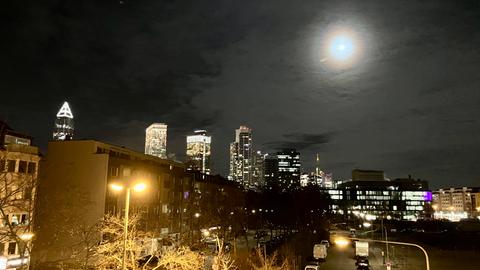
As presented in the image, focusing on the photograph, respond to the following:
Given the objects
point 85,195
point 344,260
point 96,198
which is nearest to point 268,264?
point 85,195

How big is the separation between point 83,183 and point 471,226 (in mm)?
149835

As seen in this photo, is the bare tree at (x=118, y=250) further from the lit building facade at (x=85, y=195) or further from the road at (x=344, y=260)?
the road at (x=344, y=260)

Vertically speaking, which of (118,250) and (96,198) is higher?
(96,198)

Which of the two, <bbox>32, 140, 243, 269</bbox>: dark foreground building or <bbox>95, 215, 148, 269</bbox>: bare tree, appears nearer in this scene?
<bbox>95, 215, 148, 269</bbox>: bare tree

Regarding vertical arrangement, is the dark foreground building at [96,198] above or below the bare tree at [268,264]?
above

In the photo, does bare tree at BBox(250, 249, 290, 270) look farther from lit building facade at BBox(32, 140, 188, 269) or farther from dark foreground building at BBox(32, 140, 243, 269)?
lit building facade at BBox(32, 140, 188, 269)

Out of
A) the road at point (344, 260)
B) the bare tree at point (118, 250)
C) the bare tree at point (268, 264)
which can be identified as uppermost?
the bare tree at point (118, 250)

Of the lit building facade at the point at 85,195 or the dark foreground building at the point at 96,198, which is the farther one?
the dark foreground building at the point at 96,198

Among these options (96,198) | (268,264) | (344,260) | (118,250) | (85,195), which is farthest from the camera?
(344,260)

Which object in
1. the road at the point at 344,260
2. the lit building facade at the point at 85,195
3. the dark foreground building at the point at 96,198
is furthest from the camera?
the road at the point at 344,260

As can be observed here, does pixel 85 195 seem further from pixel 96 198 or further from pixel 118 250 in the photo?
pixel 118 250

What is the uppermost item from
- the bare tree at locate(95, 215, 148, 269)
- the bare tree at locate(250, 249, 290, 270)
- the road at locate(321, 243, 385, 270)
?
the bare tree at locate(95, 215, 148, 269)

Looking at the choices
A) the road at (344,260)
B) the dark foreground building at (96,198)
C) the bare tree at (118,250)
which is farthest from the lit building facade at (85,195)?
the road at (344,260)

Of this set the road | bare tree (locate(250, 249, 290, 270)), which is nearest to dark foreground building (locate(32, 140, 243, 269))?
bare tree (locate(250, 249, 290, 270))
